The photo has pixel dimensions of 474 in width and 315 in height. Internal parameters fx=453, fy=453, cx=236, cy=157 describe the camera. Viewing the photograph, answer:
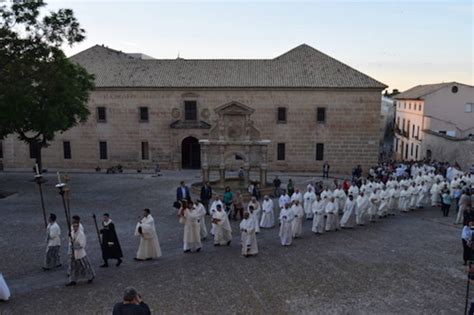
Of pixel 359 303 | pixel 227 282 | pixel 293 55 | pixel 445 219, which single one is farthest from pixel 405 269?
pixel 293 55

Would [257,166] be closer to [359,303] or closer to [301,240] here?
[301,240]

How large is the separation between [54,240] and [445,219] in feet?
48.4

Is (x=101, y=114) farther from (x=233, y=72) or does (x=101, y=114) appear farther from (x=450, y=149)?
(x=450, y=149)

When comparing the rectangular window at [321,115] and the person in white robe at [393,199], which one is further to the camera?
the rectangular window at [321,115]

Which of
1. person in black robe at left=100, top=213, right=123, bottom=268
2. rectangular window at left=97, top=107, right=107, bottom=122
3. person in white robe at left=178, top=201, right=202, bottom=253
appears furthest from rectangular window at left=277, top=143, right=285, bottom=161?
person in black robe at left=100, top=213, right=123, bottom=268

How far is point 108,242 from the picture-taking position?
1194 cm

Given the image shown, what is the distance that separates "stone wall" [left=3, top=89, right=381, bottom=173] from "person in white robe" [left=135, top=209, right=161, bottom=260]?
20593mm

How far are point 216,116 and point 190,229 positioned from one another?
811 inches

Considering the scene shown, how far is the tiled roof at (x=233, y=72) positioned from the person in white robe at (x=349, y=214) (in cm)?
1666

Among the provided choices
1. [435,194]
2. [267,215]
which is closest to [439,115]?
[435,194]

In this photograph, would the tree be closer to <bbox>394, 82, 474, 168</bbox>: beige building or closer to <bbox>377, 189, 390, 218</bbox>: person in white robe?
<bbox>377, 189, 390, 218</bbox>: person in white robe

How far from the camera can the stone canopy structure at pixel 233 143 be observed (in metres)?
23.0

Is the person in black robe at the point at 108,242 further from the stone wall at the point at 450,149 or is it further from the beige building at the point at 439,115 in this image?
the beige building at the point at 439,115

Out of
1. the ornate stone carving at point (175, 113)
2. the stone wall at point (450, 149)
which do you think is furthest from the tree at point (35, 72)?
the stone wall at point (450, 149)
